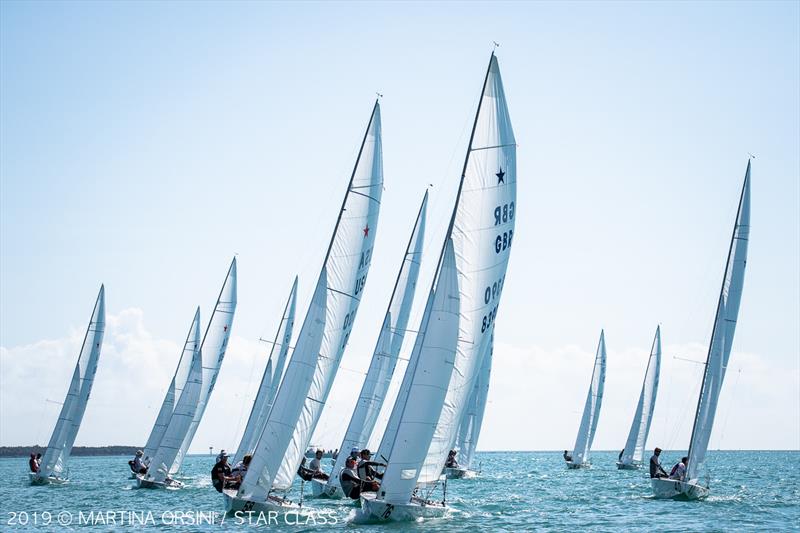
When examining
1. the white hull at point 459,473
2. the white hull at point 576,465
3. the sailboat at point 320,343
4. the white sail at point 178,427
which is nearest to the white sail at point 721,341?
the sailboat at point 320,343

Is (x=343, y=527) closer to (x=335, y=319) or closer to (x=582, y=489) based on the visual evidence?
(x=335, y=319)

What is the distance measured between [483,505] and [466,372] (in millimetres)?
7713

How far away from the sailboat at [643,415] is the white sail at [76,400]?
1388 inches

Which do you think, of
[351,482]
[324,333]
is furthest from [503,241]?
[351,482]

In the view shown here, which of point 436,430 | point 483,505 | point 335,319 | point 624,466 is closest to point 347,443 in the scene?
point 483,505

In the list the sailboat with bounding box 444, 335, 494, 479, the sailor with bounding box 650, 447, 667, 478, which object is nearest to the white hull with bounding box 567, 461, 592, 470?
the sailboat with bounding box 444, 335, 494, 479

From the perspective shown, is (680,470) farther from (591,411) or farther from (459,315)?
(591,411)

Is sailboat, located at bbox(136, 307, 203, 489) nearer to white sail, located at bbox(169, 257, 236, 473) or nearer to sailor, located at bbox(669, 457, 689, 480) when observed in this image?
white sail, located at bbox(169, 257, 236, 473)

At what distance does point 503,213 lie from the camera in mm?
21594

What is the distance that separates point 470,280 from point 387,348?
555 inches

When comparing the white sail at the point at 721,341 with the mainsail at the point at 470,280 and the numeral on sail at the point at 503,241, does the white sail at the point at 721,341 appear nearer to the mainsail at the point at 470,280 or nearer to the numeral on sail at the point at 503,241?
the mainsail at the point at 470,280

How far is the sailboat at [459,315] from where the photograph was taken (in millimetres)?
20453

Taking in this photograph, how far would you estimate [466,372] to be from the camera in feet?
70.7

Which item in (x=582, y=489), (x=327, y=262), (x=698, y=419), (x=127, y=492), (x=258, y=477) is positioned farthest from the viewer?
(x=582, y=489)
